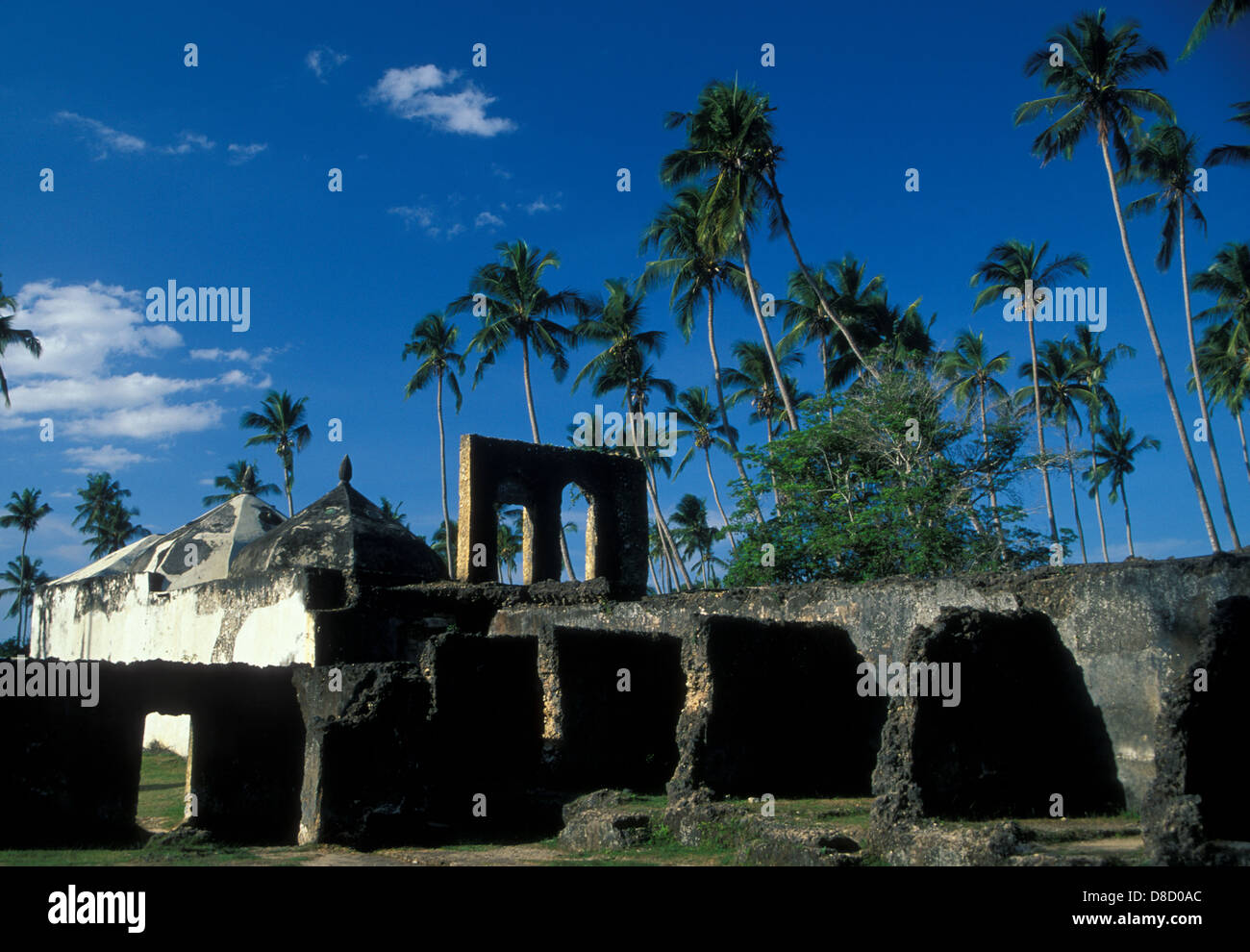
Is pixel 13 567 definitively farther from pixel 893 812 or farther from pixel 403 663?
pixel 893 812

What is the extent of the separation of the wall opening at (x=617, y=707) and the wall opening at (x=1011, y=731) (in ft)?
17.4

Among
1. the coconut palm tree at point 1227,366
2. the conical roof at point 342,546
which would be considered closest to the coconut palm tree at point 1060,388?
the coconut palm tree at point 1227,366

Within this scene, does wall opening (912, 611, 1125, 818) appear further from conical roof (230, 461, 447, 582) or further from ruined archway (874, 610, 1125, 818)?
conical roof (230, 461, 447, 582)

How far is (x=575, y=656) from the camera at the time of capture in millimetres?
14625

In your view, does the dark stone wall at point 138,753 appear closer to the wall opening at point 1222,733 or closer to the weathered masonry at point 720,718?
the weathered masonry at point 720,718

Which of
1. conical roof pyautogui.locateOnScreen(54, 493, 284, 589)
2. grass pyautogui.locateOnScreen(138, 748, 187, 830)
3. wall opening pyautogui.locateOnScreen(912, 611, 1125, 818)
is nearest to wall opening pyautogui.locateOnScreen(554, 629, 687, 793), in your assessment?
wall opening pyautogui.locateOnScreen(912, 611, 1125, 818)

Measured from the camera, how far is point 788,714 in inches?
520

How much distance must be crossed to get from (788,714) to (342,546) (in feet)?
40.7

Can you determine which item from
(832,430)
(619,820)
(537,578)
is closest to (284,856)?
(619,820)

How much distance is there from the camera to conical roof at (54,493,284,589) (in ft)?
85.3

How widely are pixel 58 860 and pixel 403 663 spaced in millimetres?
4023

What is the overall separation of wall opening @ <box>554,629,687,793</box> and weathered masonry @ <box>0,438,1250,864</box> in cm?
3

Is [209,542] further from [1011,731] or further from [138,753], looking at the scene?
[1011,731]

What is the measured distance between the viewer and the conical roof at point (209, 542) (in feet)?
85.3
